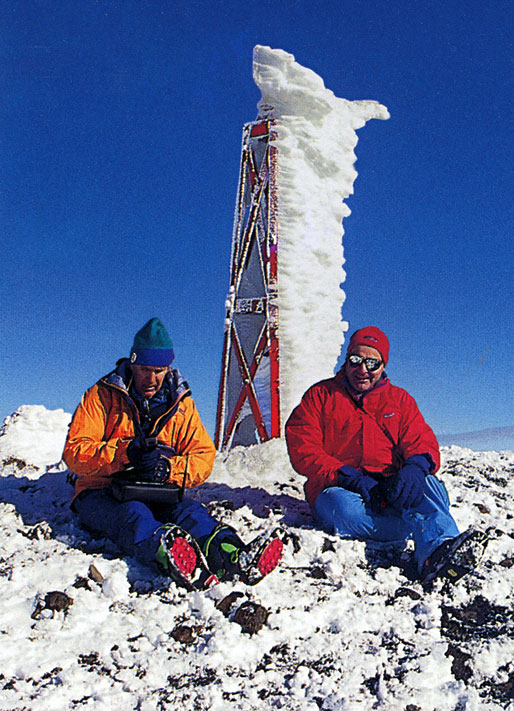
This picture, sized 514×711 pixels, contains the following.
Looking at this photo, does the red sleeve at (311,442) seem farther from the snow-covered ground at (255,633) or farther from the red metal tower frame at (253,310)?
the red metal tower frame at (253,310)

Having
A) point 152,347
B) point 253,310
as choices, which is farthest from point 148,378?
point 253,310

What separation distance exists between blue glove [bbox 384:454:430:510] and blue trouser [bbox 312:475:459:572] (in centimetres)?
6

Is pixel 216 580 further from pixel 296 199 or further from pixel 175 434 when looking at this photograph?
pixel 296 199

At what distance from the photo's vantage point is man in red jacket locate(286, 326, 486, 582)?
3.58 m

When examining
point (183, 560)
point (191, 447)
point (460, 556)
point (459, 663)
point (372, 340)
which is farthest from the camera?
point (372, 340)

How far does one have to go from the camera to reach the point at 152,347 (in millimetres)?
3730

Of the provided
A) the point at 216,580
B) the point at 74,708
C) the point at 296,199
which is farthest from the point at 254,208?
the point at 74,708

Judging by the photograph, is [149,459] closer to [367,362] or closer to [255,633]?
[255,633]

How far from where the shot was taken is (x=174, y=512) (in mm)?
3602

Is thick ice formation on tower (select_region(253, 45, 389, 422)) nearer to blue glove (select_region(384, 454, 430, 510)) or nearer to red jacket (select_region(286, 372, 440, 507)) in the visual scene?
red jacket (select_region(286, 372, 440, 507))

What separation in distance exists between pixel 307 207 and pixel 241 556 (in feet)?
17.0

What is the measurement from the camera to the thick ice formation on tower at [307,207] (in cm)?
717

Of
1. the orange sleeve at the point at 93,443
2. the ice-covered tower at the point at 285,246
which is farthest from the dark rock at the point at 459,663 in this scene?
the ice-covered tower at the point at 285,246

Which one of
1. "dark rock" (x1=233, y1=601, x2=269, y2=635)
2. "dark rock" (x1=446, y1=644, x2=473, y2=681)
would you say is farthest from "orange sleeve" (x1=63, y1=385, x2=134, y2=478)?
"dark rock" (x1=446, y1=644, x2=473, y2=681)
